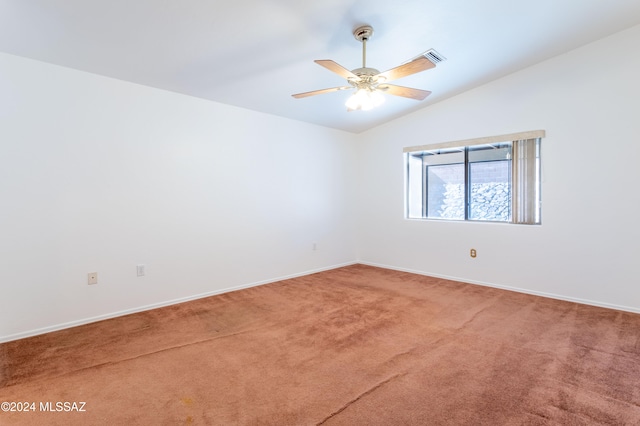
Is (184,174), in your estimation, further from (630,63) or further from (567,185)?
(630,63)

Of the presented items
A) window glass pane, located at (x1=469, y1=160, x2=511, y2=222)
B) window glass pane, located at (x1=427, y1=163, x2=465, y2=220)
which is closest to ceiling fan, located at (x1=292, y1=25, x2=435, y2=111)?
window glass pane, located at (x1=469, y1=160, x2=511, y2=222)

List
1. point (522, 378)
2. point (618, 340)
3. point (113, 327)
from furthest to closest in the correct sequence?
point (113, 327) < point (618, 340) < point (522, 378)

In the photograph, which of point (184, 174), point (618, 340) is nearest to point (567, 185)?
point (618, 340)

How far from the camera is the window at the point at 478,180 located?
3.79m

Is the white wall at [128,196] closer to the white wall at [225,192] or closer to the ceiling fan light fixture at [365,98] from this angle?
the white wall at [225,192]

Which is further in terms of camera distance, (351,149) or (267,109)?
(351,149)

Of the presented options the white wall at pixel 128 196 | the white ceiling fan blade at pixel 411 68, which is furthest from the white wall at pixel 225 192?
the white ceiling fan blade at pixel 411 68

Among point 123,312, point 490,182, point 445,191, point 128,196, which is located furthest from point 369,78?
point 123,312

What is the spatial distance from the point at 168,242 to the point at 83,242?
76 cm

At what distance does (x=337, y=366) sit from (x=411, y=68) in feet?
7.15

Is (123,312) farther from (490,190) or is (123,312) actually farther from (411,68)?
(490,190)

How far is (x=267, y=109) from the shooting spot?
13.4 feet

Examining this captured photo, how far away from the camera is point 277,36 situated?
253 cm

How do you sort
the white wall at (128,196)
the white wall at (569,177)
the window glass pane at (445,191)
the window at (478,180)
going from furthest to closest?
the window glass pane at (445,191) < the window at (478,180) < the white wall at (569,177) < the white wall at (128,196)
